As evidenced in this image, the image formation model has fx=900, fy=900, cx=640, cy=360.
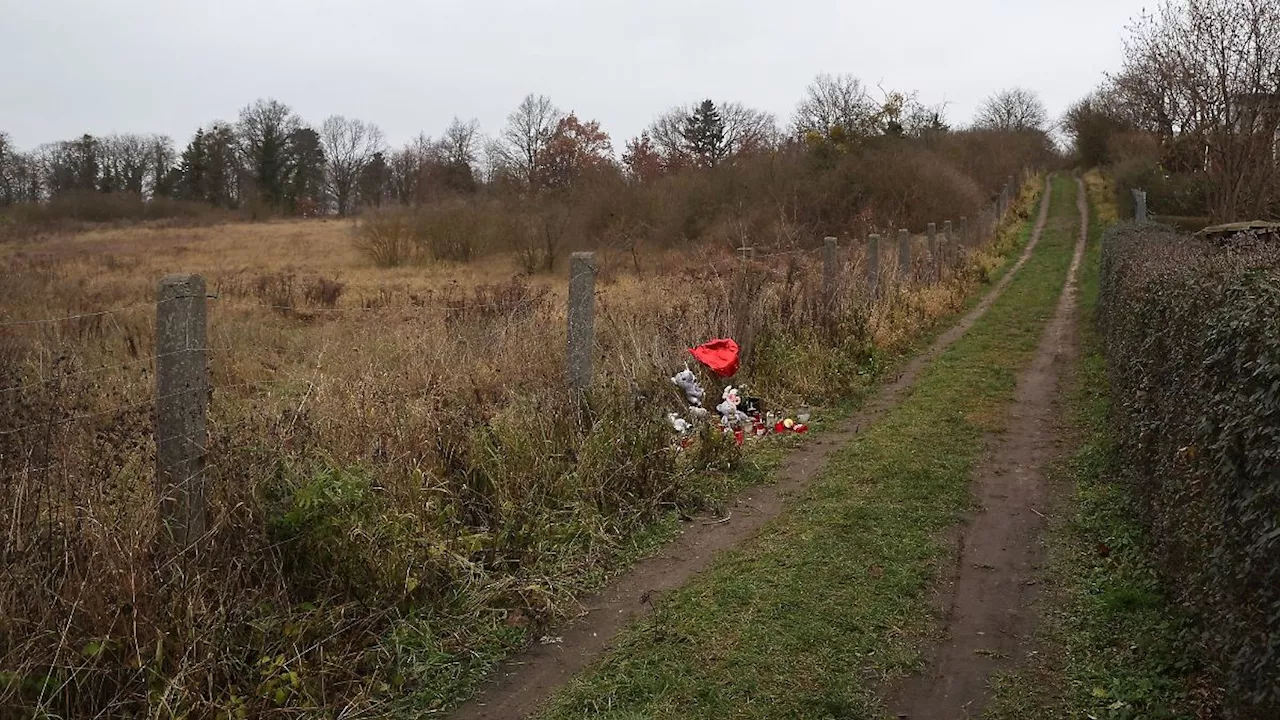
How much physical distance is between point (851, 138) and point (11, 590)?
33822 mm

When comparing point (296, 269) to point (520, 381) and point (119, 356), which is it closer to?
point (119, 356)

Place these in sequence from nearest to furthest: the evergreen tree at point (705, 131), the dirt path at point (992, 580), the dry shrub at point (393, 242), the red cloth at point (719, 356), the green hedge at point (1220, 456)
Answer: the green hedge at point (1220, 456) → the dirt path at point (992, 580) → the red cloth at point (719, 356) → the dry shrub at point (393, 242) → the evergreen tree at point (705, 131)

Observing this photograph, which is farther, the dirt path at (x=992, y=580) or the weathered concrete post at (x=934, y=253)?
the weathered concrete post at (x=934, y=253)

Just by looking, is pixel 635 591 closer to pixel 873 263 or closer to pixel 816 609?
pixel 816 609

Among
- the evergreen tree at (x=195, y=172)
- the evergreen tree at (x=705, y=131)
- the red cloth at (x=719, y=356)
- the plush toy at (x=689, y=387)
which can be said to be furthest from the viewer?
the evergreen tree at (x=195, y=172)

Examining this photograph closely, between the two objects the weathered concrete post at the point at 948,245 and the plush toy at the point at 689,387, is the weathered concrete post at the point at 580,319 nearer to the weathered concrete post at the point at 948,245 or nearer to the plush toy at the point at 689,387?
the plush toy at the point at 689,387

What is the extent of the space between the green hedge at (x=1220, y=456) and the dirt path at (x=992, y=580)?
69 cm

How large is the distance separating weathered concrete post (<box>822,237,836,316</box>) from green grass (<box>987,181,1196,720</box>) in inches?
220

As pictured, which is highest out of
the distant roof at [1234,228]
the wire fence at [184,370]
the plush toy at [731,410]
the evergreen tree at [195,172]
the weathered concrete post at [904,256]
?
the evergreen tree at [195,172]

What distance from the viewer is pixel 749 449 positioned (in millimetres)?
7738

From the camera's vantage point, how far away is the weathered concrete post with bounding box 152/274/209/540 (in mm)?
3895

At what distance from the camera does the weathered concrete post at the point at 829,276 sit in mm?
11781

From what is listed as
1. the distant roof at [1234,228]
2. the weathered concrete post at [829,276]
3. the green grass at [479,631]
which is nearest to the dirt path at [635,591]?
the green grass at [479,631]

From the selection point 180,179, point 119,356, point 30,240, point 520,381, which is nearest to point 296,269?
point 30,240
